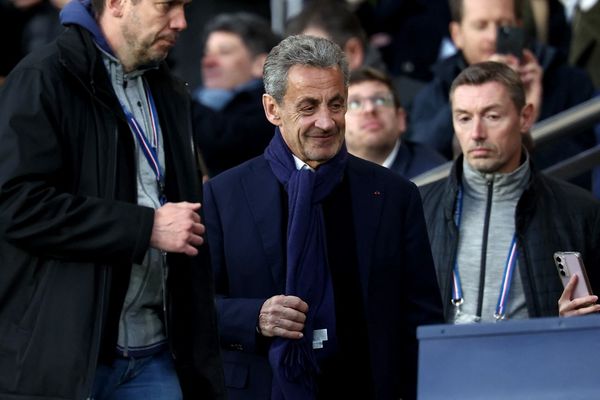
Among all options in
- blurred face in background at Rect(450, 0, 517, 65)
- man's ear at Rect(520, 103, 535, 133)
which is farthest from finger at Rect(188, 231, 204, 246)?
blurred face in background at Rect(450, 0, 517, 65)

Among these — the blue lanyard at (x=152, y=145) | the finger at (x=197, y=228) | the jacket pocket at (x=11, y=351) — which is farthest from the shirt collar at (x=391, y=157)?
the jacket pocket at (x=11, y=351)

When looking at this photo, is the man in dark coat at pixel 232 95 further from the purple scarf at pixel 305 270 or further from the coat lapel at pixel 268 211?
the purple scarf at pixel 305 270

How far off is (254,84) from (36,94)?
4403 millimetres

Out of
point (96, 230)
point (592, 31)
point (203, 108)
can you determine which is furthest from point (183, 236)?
point (592, 31)

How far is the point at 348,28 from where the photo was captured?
9.06 m

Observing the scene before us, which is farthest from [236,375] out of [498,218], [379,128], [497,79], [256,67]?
[256,67]

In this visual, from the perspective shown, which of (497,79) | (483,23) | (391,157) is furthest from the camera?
(483,23)

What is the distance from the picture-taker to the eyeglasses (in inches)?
300

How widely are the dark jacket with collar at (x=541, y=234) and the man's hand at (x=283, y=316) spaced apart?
1027 millimetres

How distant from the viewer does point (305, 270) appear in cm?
541

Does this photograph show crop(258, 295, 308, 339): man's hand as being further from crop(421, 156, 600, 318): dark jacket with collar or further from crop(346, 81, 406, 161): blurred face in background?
crop(346, 81, 406, 161): blurred face in background

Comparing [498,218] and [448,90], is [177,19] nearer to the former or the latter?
[498,218]

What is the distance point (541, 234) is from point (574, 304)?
628 mm

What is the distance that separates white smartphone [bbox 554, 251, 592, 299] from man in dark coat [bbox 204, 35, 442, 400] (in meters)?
0.50
